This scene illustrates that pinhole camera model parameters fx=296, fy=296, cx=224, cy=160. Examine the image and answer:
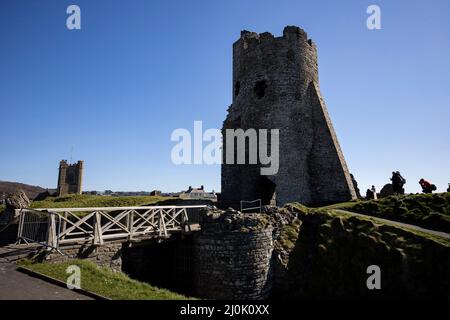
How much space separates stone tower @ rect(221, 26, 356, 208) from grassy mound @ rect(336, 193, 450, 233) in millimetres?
2582

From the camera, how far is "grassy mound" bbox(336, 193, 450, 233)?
1528 centimetres

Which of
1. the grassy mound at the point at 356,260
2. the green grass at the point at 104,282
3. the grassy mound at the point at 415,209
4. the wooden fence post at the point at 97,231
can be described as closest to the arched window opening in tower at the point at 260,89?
the grassy mound at the point at 415,209

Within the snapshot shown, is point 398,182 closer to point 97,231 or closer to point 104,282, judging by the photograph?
point 97,231

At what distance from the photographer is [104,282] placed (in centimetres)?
790

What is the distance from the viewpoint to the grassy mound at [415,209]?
50.1 ft

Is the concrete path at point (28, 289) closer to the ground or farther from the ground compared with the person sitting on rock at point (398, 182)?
closer to the ground

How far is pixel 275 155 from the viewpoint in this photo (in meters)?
21.4

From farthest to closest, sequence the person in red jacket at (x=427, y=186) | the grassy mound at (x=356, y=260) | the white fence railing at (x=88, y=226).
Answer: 1. the person in red jacket at (x=427, y=186)
2. the grassy mound at (x=356, y=260)
3. the white fence railing at (x=88, y=226)

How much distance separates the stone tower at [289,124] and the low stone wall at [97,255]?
12205mm

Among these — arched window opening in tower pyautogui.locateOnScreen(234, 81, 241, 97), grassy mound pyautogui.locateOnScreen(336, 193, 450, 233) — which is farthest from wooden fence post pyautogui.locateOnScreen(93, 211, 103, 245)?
arched window opening in tower pyautogui.locateOnScreen(234, 81, 241, 97)

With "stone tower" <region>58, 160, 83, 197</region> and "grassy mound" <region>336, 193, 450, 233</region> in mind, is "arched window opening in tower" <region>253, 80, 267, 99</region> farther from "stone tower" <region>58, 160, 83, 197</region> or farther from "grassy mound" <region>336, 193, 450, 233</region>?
"stone tower" <region>58, 160, 83, 197</region>

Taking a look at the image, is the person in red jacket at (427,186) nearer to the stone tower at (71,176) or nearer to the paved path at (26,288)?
the paved path at (26,288)

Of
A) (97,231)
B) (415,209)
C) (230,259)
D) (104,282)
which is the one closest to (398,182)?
(415,209)
